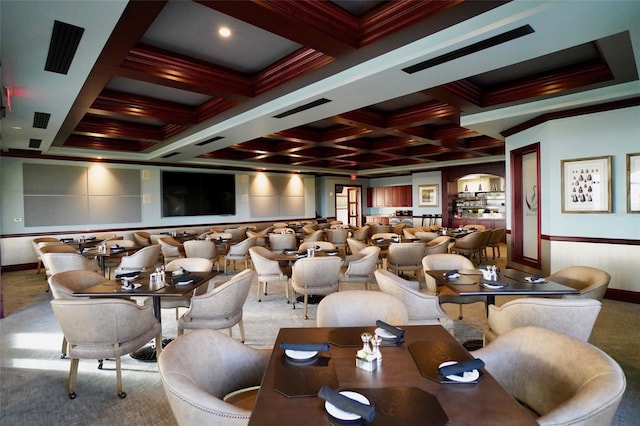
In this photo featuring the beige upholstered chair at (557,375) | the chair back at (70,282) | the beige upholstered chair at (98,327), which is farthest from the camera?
the chair back at (70,282)

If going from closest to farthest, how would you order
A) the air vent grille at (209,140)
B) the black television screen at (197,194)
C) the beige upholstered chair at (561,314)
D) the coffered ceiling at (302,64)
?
the beige upholstered chair at (561,314)
the coffered ceiling at (302,64)
the air vent grille at (209,140)
the black television screen at (197,194)

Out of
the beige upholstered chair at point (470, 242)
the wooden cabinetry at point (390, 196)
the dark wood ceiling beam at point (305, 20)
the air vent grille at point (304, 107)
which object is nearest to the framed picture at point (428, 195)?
the wooden cabinetry at point (390, 196)

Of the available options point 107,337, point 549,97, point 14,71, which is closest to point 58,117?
point 14,71

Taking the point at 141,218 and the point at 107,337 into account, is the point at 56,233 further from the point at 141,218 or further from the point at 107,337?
the point at 107,337

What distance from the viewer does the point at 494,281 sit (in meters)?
3.00

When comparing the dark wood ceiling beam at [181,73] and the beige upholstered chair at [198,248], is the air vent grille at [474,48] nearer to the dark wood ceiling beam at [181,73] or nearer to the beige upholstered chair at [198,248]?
the dark wood ceiling beam at [181,73]

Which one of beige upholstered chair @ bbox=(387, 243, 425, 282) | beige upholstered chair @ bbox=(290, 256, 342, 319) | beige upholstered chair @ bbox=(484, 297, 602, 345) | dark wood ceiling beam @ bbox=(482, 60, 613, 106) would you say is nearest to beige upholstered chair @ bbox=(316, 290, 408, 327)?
beige upholstered chair @ bbox=(484, 297, 602, 345)

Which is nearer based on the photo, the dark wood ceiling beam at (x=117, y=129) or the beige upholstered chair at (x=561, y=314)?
the beige upholstered chair at (x=561, y=314)

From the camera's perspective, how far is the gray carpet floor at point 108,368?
2.38 metres

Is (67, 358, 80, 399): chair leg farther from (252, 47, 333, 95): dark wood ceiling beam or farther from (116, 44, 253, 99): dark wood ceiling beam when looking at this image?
(252, 47, 333, 95): dark wood ceiling beam

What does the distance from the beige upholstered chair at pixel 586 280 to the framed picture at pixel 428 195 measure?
1022cm

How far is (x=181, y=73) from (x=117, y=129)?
3.60 meters

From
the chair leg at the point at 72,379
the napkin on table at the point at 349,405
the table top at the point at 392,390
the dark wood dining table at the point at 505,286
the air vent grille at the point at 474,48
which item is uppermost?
the air vent grille at the point at 474,48

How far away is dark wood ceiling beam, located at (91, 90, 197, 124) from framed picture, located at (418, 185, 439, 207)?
32.9ft
